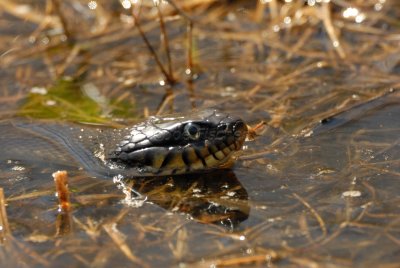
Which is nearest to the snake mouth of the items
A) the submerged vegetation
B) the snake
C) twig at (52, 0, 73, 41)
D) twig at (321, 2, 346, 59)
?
the snake

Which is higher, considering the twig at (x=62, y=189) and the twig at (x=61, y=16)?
the twig at (x=61, y=16)

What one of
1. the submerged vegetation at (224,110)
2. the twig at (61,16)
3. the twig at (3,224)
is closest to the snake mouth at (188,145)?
the submerged vegetation at (224,110)

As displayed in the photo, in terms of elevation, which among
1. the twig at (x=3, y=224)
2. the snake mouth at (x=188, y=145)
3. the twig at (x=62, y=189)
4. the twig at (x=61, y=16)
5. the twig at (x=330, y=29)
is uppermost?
the twig at (x=61, y=16)

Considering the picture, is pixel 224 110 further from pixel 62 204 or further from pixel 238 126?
pixel 62 204

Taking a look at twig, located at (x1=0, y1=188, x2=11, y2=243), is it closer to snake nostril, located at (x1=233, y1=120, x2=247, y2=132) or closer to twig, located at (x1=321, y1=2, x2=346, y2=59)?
snake nostril, located at (x1=233, y1=120, x2=247, y2=132)

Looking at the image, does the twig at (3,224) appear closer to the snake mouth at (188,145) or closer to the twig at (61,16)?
the snake mouth at (188,145)

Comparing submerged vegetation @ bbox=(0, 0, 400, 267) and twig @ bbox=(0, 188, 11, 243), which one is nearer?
submerged vegetation @ bbox=(0, 0, 400, 267)

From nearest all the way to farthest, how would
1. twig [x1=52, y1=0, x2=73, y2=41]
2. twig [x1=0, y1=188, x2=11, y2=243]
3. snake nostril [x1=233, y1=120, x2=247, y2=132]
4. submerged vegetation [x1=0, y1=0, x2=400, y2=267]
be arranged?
submerged vegetation [x1=0, y1=0, x2=400, y2=267], twig [x1=0, y1=188, x2=11, y2=243], snake nostril [x1=233, y1=120, x2=247, y2=132], twig [x1=52, y1=0, x2=73, y2=41]

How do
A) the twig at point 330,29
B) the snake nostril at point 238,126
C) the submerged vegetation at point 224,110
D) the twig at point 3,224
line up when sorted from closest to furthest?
the submerged vegetation at point 224,110
the twig at point 3,224
the snake nostril at point 238,126
the twig at point 330,29
